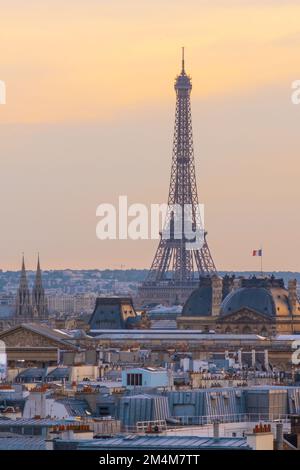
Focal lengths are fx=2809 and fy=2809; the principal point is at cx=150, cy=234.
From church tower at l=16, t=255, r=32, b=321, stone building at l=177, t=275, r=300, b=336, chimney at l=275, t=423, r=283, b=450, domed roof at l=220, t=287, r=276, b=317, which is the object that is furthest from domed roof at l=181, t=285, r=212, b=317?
chimney at l=275, t=423, r=283, b=450

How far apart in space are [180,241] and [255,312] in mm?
47561

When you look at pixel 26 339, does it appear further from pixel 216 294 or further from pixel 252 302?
pixel 216 294

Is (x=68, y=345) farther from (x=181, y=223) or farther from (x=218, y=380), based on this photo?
(x=181, y=223)

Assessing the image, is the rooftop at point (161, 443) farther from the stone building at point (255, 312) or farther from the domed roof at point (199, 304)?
the domed roof at point (199, 304)

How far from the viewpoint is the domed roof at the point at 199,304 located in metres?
135

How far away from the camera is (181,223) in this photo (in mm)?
175375

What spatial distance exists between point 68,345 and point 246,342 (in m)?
11.9

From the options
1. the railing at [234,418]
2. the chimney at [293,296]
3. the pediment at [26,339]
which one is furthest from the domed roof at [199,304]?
the railing at [234,418]

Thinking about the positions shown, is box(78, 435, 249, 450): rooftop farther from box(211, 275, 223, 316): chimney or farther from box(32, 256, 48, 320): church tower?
box(32, 256, 48, 320): church tower

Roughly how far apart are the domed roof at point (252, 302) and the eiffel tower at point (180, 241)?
40632 mm

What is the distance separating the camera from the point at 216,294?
137375 mm

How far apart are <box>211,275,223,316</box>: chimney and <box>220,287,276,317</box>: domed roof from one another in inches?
162

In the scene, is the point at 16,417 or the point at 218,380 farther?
the point at 218,380
